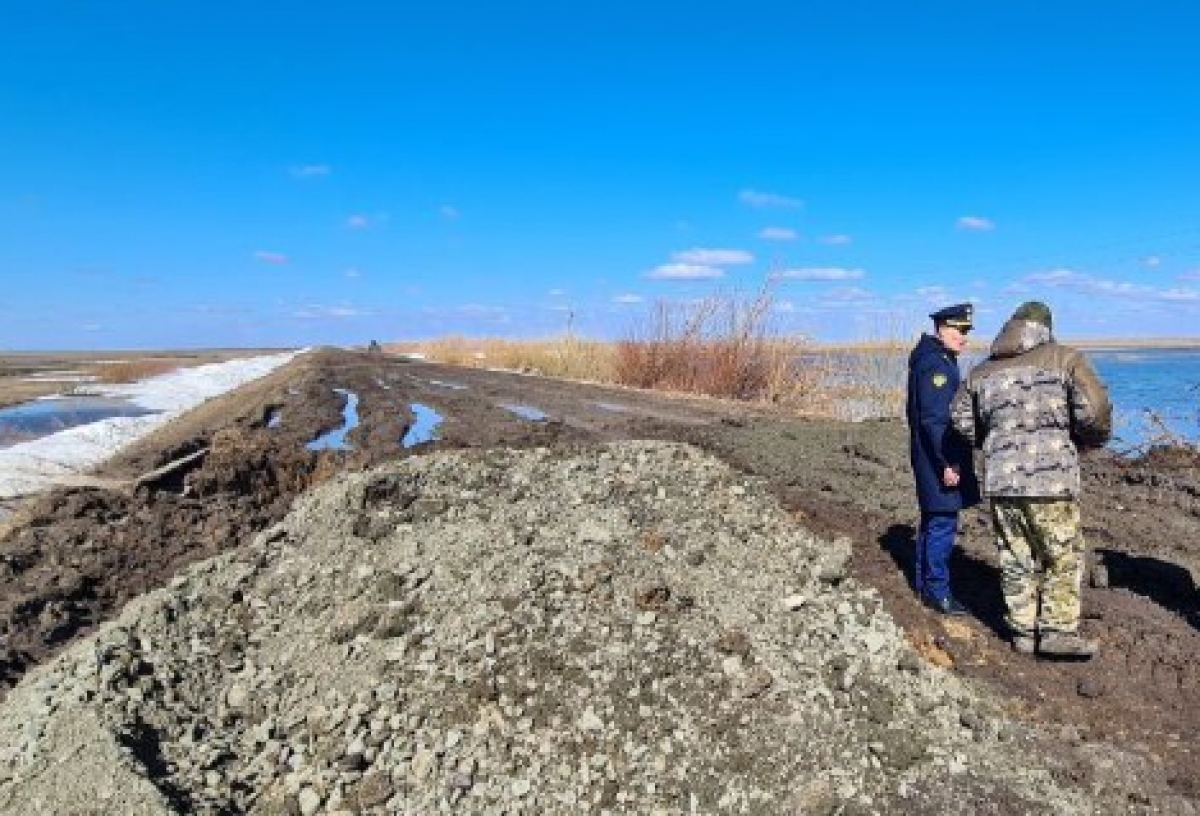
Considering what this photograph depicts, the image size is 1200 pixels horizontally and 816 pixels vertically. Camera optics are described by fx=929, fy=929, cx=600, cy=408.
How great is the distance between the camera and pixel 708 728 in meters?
4.02

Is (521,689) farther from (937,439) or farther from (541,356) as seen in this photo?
(541,356)

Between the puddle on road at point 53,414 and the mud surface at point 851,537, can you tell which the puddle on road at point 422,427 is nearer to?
the mud surface at point 851,537

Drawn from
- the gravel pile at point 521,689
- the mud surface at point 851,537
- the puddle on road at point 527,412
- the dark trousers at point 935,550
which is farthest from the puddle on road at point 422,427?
the dark trousers at point 935,550

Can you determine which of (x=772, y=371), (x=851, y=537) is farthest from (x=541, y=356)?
(x=851, y=537)

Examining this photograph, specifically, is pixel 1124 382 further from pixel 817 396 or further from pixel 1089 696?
pixel 1089 696

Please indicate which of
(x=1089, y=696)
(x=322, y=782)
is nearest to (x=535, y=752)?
(x=322, y=782)

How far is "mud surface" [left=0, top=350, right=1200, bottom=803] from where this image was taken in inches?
176

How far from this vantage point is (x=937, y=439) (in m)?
5.07

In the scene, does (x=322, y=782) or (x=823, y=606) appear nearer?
(x=322, y=782)

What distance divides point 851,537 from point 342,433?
31.0 ft

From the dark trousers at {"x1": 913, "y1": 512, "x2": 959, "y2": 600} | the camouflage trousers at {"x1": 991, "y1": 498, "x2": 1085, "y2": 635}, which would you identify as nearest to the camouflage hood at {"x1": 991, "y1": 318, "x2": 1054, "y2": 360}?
the camouflage trousers at {"x1": 991, "y1": 498, "x2": 1085, "y2": 635}

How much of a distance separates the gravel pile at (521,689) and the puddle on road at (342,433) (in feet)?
19.4

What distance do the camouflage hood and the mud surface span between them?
1483mm

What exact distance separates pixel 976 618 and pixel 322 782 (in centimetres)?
355
